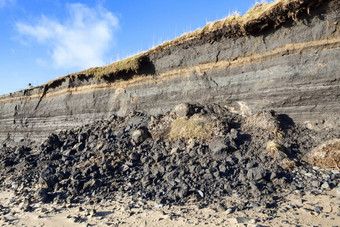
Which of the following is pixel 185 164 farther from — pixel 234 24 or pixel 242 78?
pixel 234 24

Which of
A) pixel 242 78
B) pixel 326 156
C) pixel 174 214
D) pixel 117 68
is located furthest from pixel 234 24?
pixel 174 214

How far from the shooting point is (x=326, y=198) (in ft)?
11.3

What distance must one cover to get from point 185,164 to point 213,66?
3133 mm

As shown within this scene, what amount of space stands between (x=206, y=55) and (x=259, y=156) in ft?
11.0

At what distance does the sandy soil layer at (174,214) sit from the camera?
10.1 ft

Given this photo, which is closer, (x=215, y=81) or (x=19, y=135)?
(x=215, y=81)

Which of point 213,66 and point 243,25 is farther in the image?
point 213,66

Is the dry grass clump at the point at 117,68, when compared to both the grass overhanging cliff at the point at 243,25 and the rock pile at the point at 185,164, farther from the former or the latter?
the rock pile at the point at 185,164

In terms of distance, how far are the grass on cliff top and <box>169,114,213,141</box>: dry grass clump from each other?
2.47 metres

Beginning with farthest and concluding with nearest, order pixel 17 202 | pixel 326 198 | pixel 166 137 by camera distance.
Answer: pixel 166 137
pixel 17 202
pixel 326 198

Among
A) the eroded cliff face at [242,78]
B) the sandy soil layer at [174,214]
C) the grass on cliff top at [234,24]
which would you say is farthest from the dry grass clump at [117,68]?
the sandy soil layer at [174,214]

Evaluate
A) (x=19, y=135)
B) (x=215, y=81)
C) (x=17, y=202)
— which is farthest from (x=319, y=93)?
(x=19, y=135)

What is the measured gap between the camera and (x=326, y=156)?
14.5 ft

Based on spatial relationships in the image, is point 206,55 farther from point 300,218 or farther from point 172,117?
point 300,218
